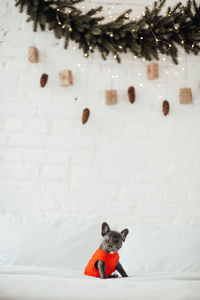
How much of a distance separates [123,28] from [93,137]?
2.25ft

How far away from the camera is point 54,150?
199 cm

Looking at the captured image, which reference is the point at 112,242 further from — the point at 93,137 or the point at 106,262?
the point at 93,137

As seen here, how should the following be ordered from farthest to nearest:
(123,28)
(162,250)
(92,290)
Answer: (123,28) < (162,250) < (92,290)

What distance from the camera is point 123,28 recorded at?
1.86 metres

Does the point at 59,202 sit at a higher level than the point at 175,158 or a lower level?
lower

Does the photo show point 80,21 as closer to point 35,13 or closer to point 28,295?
point 35,13

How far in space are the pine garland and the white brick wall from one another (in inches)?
4.6

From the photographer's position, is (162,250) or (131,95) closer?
(162,250)

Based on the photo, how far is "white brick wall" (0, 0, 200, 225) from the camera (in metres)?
1.95

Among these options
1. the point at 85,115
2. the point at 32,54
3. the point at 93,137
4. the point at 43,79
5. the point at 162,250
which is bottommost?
the point at 162,250

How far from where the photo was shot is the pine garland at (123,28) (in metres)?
1.83

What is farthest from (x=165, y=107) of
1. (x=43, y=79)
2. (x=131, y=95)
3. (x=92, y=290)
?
(x=92, y=290)

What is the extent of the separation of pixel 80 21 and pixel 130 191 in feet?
3.51

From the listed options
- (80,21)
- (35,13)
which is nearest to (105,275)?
(80,21)
